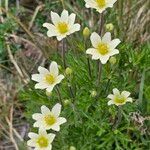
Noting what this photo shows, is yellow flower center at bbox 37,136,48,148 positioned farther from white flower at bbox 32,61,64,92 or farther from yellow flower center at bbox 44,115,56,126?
white flower at bbox 32,61,64,92

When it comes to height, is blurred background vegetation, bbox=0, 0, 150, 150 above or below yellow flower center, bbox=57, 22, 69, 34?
below

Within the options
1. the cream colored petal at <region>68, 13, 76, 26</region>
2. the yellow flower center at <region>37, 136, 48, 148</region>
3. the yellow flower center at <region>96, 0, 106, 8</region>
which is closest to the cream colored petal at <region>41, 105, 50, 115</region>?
the yellow flower center at <region>37, 136, 48, 148</region>

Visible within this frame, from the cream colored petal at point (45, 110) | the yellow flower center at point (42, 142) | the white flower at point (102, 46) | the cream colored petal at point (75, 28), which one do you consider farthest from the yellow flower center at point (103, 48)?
the yellow flower center at point (42, 142)

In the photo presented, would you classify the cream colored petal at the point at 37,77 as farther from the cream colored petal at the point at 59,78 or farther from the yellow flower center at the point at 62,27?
the yellow flower center at the point at 62,27

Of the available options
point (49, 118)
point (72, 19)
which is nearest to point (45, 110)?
point (49, 118)

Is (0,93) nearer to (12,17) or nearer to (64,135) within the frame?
(12,17)

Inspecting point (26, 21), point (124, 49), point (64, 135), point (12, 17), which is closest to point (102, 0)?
point (124, 49)
